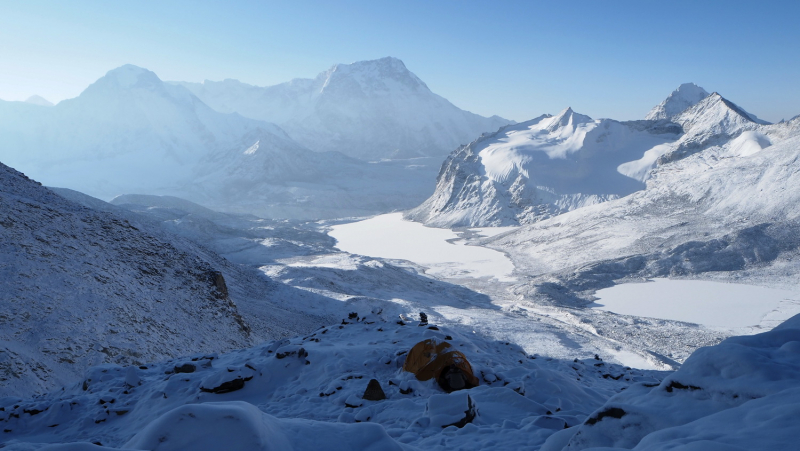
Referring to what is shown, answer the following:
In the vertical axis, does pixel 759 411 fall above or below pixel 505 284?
above

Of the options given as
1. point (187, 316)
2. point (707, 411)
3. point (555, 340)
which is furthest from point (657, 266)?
point (707, 411)

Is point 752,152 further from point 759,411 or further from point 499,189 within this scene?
point 759,411

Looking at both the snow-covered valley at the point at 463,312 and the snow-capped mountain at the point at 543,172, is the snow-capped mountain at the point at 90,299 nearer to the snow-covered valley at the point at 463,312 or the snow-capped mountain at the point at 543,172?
the snow-covered valley at the point at 463,312

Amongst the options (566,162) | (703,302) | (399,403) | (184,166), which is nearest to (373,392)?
(399,403)

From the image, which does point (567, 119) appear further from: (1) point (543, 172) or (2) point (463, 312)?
(2) point (463, 312)

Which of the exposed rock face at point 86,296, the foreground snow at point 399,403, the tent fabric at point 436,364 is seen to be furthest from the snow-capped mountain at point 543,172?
the tent fabric at point 436,364

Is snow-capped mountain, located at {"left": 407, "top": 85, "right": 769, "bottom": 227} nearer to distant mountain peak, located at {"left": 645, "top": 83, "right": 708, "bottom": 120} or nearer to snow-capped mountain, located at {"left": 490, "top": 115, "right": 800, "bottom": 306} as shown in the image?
snow-capped mountain, located at {"left": 490, "top": 115, "right": 800, "bottom": 306}
